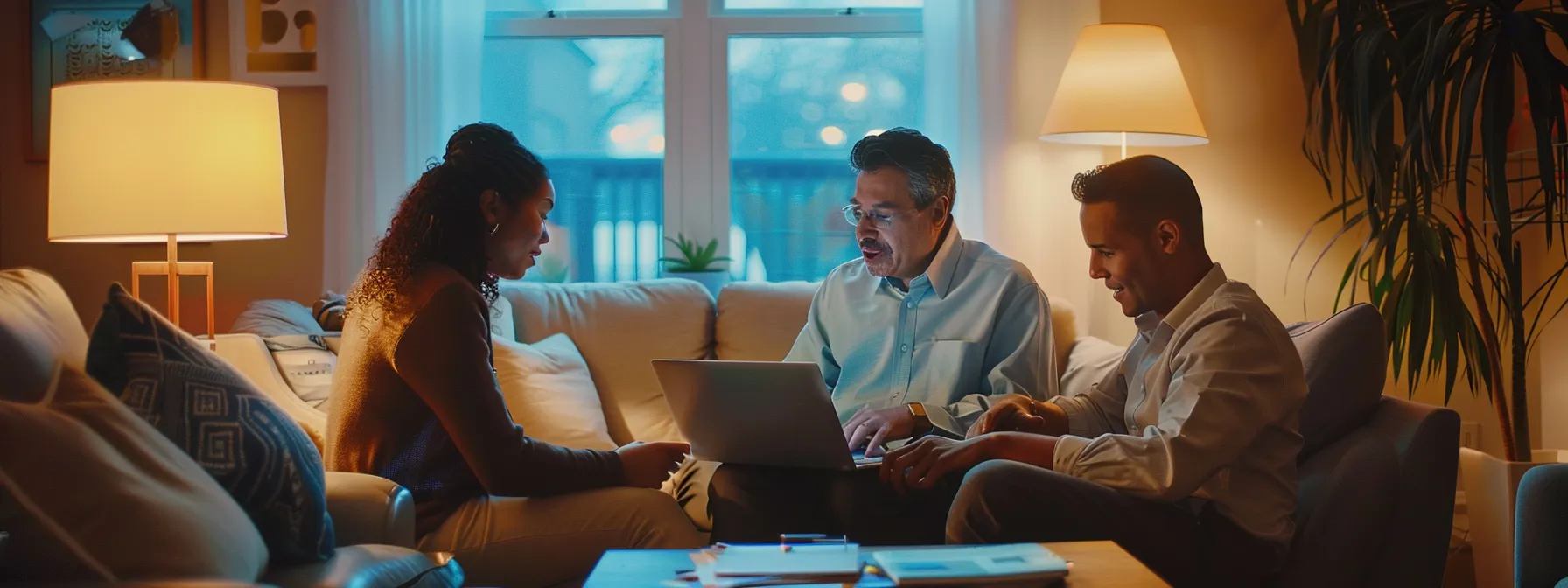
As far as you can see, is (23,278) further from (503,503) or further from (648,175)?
(648,175)

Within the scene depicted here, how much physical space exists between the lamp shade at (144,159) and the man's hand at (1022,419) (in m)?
1.46

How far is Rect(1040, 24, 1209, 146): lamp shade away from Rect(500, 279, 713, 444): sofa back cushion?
108 cm

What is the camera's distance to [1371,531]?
157cm

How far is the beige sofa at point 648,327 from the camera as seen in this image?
3018 mm

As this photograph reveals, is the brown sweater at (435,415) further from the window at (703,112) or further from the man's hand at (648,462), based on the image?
the window at (703,112)

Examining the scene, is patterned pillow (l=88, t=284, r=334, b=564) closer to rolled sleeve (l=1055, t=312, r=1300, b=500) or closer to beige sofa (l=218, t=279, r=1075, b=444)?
rolled sleeve (l=1055, t=312, r=1300, b=500)

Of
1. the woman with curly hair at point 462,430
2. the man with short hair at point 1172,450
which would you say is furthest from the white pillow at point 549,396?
the man with short hair at point 1172,450

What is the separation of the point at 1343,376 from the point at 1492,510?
1352 millimetres

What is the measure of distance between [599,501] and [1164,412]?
75 cm

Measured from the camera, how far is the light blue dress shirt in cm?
231

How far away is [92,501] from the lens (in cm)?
85

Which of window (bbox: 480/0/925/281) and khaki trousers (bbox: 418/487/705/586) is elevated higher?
window (bbox: 480/0/925/281)

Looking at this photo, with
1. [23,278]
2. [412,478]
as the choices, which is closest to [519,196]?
[412,478]

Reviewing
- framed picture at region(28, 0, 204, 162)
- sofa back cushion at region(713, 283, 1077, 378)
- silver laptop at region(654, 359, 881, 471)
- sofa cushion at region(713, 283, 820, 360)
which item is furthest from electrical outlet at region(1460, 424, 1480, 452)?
framed picture at region(28, 0, 204, 162)
